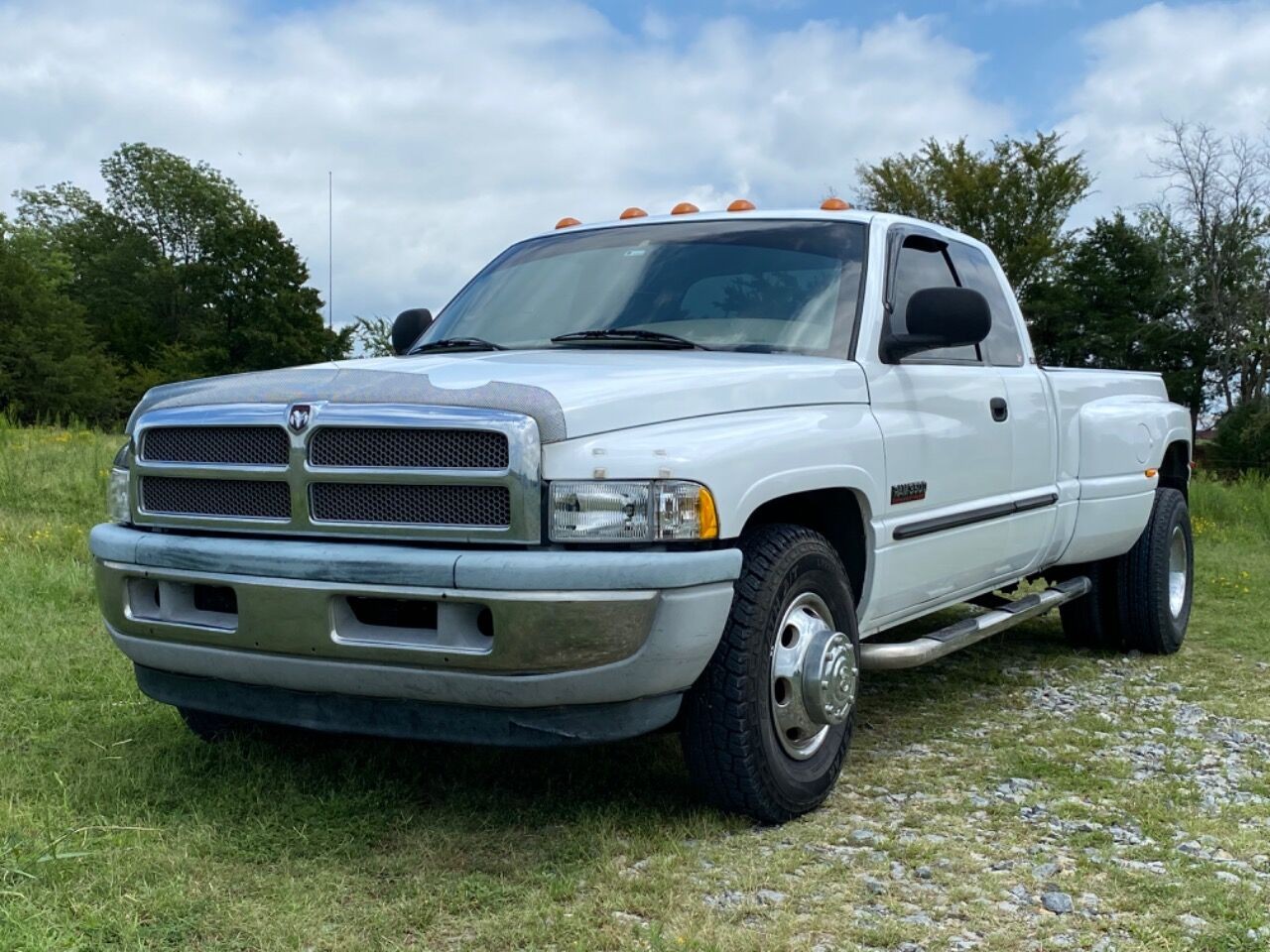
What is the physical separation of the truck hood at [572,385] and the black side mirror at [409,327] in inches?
47.9

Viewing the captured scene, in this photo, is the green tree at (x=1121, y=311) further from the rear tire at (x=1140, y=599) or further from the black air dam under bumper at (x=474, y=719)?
the black air dam under bumper at (x=474, y=719)

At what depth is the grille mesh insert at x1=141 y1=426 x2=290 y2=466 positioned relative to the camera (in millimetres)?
3354

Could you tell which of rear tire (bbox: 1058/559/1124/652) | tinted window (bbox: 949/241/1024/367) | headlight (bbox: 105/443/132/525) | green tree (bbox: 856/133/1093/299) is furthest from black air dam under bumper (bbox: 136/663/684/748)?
green tree (bbox: 856/133/1093/299)

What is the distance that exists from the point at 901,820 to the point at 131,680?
3081 millimetres

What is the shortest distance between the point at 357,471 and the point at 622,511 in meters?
0.67

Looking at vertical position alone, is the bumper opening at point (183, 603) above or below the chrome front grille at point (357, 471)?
below

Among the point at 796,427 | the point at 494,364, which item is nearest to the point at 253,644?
the point at 494,364

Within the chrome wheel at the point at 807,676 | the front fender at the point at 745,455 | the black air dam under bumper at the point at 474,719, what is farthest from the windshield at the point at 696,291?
the black air dam under bumper at the point at 474,719

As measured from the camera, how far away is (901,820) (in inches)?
145

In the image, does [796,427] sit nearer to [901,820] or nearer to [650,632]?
[650,632]

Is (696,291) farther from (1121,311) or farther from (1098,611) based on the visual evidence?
(1121,311)

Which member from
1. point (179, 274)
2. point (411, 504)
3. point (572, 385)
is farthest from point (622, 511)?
point (179, 274)

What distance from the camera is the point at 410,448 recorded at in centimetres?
314

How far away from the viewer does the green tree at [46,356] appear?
43719 mm
